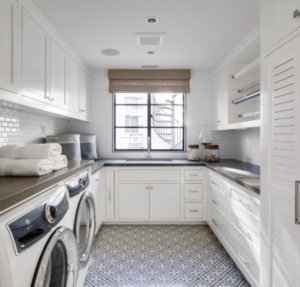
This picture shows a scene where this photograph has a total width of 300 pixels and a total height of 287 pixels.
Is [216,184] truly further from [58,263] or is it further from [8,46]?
[8,46]

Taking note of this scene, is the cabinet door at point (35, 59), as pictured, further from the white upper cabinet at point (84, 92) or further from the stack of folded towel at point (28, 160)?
the white upper cabinet at point (84, 92)

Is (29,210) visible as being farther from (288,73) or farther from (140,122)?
(140,122)

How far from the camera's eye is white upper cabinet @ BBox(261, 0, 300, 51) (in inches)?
44.7

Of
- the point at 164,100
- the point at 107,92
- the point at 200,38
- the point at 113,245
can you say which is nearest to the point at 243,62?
the point at 200,38

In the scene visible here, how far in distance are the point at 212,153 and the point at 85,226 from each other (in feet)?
7.51

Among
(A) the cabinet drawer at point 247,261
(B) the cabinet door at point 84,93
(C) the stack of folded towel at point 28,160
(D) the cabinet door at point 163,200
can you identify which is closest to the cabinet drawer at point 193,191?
(D) the cabinet door at point 163,200

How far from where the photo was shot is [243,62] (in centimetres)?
296

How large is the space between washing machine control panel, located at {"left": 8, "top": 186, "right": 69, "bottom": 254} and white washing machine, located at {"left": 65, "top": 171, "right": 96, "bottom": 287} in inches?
11.8

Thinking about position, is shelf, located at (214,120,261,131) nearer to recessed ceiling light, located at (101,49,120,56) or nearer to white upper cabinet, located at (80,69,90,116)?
recessed ceiling light, located at (101,49,120,56)

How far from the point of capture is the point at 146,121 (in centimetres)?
388

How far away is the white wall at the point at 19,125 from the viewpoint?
6.50 feet

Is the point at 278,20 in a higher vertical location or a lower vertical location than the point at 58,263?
higher

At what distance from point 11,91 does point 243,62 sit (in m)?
2.68

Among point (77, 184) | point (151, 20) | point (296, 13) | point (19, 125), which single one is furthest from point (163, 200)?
point (296, 13)
